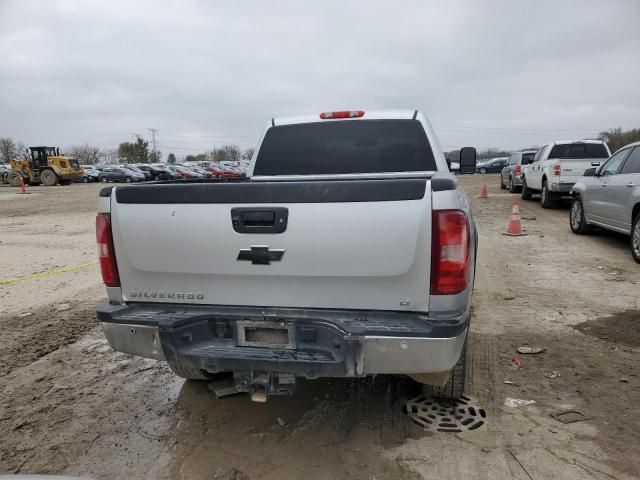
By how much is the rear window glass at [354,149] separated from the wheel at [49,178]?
40.2 metres

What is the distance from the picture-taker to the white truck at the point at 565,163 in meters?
13.2

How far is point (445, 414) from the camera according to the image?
10.9ft

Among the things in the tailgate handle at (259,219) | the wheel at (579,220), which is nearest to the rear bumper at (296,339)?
the tailgate handle at (259,219)

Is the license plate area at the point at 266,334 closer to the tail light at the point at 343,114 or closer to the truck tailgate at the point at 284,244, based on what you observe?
the truck tailgate at the point at 284,244

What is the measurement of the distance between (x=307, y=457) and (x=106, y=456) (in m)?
1.28

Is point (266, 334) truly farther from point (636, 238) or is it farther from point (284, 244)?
point (636, 238)

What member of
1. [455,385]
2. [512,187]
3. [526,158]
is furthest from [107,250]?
[512,187]

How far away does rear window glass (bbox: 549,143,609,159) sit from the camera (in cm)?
1342

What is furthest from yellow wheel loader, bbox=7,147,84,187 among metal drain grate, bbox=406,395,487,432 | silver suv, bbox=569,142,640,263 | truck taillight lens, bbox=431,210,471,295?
truck taillight lens, bbox=431,210,471,295

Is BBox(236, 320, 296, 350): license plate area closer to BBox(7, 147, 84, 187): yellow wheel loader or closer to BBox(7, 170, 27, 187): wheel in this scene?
BBox(7, 147, 84, 187): yellow wheel loader

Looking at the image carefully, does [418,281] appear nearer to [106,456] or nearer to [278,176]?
[106,456]

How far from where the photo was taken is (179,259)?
2828mm

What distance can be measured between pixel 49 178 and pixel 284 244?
1680 inches

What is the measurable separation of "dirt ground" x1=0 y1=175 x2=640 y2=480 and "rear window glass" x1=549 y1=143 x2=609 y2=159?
356 inches
